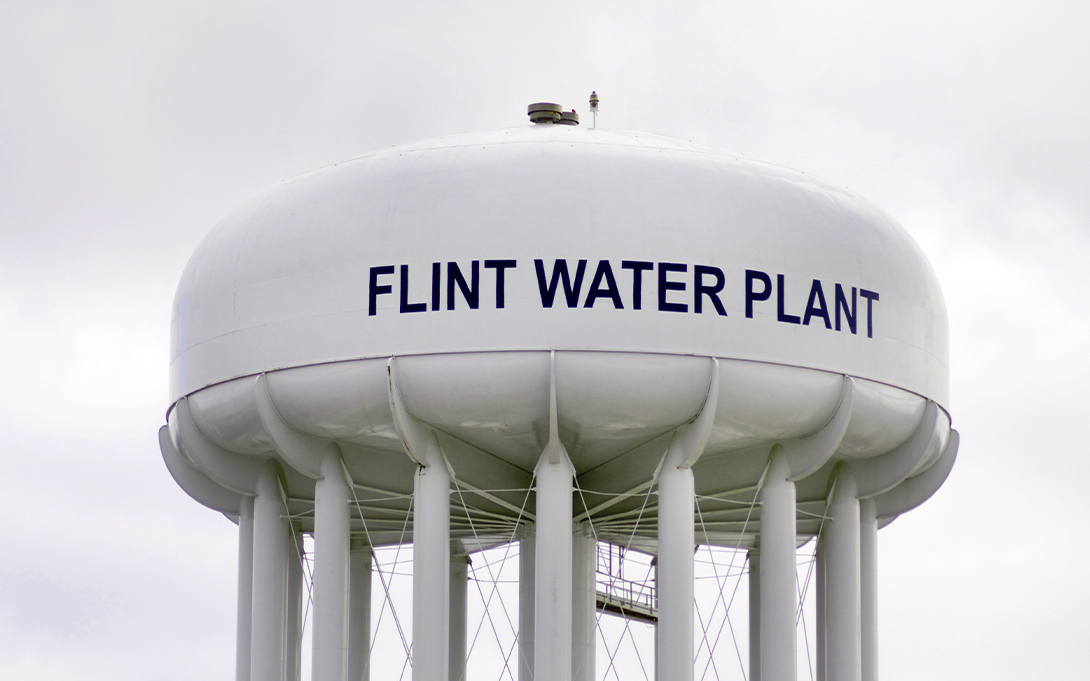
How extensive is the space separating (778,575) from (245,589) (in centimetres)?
681

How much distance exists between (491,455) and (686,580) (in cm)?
306

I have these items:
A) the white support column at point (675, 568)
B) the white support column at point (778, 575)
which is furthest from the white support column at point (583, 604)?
the white support column at point (675, 568)

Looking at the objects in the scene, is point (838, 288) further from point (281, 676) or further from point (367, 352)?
point (281, 676)

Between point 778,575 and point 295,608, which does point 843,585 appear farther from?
point 295,608

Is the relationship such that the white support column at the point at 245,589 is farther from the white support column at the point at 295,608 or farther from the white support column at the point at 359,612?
the white support column at the point at 359,612

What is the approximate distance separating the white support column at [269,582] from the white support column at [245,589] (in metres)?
0.42

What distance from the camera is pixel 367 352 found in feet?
79.0

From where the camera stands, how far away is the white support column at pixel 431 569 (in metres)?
24.2

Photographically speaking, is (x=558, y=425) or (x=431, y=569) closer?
(x=558, y=425)

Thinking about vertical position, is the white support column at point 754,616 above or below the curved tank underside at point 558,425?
below

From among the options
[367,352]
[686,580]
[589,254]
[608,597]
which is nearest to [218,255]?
[367,352]

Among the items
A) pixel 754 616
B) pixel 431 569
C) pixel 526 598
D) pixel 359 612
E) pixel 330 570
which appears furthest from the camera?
pixel 754 616

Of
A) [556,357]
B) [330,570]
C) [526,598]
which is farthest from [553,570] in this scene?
[526,598]

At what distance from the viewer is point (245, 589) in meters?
27.8
